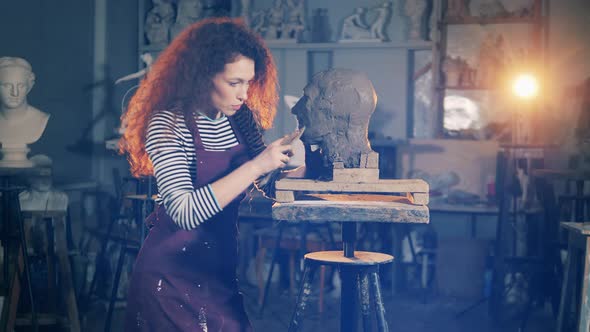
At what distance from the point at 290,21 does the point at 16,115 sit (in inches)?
108

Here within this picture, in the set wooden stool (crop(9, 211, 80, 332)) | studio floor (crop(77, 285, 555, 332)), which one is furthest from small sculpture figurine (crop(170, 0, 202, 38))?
wooden stool (crop(9, 211, 80, 332))

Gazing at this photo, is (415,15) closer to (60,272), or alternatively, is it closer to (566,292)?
(566,292)

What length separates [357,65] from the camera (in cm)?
635

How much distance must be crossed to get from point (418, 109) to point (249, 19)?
5.82 feet

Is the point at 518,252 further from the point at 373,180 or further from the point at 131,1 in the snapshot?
the point at 131,1

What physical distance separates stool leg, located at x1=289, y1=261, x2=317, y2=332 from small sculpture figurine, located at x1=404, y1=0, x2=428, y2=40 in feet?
13.1

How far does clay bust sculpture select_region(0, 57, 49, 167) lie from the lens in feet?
14.1

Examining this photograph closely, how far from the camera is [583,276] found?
3.23 meters

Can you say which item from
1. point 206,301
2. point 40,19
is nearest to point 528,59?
point 40,19

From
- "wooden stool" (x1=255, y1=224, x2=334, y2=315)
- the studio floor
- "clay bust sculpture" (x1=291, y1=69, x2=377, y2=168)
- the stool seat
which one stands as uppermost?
"clay bust sculpture" (x1=291, y1=69, x2=377, y2=168)

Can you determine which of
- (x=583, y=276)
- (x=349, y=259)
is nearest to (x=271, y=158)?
(x=349, y=259)

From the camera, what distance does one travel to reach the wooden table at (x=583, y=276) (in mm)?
3215

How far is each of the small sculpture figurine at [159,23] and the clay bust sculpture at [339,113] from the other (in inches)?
161

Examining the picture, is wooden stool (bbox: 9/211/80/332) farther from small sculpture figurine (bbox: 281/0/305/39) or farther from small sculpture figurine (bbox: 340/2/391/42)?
small sculpture figurine (bbox: 340/2/391/42)
